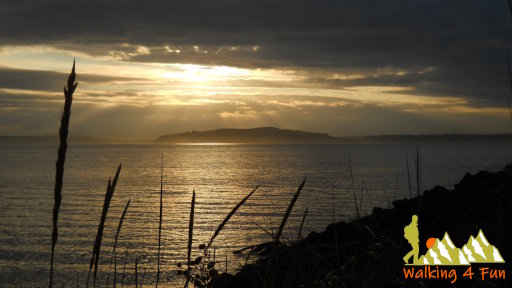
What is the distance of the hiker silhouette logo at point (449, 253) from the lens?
388 centimetres

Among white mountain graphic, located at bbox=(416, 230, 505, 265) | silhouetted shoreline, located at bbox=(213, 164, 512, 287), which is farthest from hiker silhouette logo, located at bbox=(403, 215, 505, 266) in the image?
silhouetted shoreline, located at bbox=(213, 164, 512, 287)

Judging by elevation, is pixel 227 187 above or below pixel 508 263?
below

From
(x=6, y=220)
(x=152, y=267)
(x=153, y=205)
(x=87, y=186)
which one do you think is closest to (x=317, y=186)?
(x=153, y=205)

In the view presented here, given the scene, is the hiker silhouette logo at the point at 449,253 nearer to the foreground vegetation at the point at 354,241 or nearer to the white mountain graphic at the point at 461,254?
the white mountain graphic at the point at 461,254

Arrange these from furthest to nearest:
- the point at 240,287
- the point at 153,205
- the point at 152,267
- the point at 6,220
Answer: the point at 153,205
the point at 6,220
the point at 152,267
the point at 240,287

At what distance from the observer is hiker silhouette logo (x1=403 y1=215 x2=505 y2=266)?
153 inches

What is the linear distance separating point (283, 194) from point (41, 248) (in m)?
36.2

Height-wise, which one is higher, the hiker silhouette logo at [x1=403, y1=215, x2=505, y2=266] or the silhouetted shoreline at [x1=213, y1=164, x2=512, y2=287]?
the hiker silhouette logo at [x1=403, y1=215, x2=505, y2=266]

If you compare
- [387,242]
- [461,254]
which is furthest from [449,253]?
[387,242]

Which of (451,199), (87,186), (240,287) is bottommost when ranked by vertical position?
(87,186)

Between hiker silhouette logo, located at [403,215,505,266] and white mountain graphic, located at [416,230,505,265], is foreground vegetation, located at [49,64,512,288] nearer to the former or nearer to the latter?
hiker silhouette logo, located at [403,215,505,266]

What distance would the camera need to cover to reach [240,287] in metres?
11.1

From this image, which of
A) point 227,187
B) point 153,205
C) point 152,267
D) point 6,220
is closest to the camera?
point 152,267

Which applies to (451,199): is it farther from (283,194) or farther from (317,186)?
(317,186)
